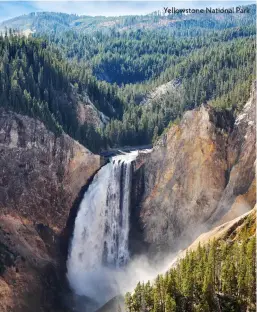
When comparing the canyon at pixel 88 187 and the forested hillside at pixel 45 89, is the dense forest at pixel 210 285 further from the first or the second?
the forested hillside at pixel 45 89

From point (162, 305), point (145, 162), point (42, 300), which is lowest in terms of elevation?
point (42, 300)

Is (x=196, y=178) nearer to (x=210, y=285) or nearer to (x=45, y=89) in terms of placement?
(x=210, y=285)

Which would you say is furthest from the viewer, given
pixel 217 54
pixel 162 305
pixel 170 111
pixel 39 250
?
pixel 217 54

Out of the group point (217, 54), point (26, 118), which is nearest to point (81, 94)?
point (26, 118)

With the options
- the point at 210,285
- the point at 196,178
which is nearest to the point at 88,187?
the point at 196,178

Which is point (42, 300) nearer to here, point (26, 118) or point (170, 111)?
point (26, 118)

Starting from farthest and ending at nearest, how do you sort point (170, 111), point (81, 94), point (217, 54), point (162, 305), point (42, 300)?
point (217, 54), point (170, 111), point (81, 94), point (42, 300), point (162, 305)

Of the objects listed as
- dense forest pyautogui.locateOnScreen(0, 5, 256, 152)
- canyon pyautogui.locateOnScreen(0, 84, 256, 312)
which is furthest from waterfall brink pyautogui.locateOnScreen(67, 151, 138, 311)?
dense forest pyautogui.locateOnScreen(0, 5, 256, 152)
